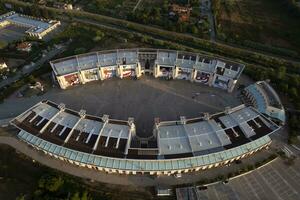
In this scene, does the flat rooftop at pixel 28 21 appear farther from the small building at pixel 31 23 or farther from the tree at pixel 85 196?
the tree at pixel 85 196

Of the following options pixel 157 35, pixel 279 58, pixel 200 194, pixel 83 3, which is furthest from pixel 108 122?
pixel 83 3

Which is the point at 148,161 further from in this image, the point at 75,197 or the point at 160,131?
the point at 75,197

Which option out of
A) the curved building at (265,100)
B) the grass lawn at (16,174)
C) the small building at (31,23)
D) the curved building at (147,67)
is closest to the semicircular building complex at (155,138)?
the curved building at (265,100)

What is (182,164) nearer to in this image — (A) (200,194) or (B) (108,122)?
(A) (200,194)

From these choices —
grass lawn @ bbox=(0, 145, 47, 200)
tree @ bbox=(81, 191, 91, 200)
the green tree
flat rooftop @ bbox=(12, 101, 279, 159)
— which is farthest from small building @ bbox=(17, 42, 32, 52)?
tree @ bbox=(81, 191, 91, 200)

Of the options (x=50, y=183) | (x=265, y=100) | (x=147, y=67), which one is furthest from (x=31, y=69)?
(x=265, y=100)
